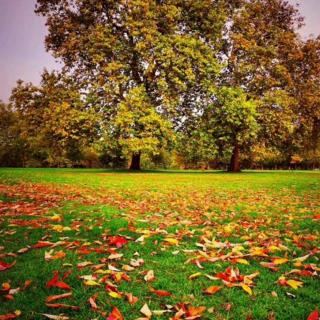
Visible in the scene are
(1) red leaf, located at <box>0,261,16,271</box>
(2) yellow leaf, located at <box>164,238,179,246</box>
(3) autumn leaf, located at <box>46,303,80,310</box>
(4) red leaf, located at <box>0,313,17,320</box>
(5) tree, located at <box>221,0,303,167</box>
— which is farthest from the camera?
(5) tree, located at <box>221,0,303,167</box>

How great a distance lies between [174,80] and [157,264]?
21955 mm

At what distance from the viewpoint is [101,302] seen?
2.99 meters

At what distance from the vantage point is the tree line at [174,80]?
2439 centimetres

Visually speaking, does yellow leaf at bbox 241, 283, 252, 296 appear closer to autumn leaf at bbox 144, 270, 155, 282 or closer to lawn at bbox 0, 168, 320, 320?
lawn at bbox 0, 168, 320, 320

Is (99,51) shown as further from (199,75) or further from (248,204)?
(248,204)

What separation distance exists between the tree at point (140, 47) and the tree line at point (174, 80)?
0.08 metres

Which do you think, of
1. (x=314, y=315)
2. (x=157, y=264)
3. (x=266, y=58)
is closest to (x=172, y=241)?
(x=157, y=264)

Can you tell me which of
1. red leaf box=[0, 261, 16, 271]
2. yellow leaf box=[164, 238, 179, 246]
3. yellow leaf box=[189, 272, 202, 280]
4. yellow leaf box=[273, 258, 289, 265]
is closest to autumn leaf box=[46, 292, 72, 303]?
red leaf box=[0, 261, 16, 271]

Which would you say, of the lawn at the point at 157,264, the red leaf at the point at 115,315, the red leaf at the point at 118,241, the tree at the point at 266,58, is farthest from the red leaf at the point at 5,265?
the tree at the point at 266,58

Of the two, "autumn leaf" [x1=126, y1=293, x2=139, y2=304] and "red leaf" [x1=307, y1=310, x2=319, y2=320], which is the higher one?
"red leaf" [x1=307, y1=310, x2=319, y2=320]

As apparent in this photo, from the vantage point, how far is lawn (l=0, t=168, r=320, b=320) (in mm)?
2920

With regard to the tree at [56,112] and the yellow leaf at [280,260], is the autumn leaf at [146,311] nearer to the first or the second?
the yellow leaf at [280,260]

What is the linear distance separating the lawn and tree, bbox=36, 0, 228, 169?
18407 mm

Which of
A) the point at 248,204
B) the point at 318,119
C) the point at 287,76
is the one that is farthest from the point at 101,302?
the point at 318,119
